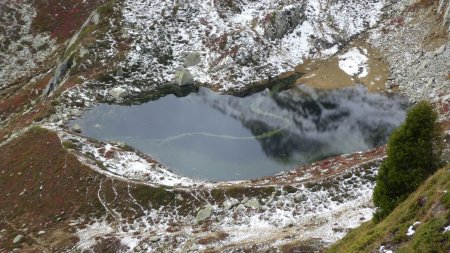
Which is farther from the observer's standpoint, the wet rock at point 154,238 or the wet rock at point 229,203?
the wet rock at point 229,203

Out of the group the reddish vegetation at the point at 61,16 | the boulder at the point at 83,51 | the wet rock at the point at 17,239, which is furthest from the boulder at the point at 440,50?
the reddish vegetation at the point at 61,16

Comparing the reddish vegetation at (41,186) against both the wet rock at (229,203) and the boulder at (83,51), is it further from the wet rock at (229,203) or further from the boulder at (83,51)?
the boulder at (83,51)

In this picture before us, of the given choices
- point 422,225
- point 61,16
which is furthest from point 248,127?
point 61,16

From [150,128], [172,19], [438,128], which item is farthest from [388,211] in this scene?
[172,19]

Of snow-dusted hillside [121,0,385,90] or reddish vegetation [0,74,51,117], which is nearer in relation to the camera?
snow-dusted hillside [121,0,385,90]

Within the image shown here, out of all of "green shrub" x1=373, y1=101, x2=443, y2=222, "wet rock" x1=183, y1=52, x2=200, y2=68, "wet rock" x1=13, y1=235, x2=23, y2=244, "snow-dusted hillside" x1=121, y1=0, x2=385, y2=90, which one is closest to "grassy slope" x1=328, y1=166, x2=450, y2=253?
"green shrub" x1=373, y1=101, x2=443, y2=222

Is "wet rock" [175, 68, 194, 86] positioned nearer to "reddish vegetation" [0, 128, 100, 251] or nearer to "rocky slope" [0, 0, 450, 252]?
"rocky slope" [0, 0, 450, 252]

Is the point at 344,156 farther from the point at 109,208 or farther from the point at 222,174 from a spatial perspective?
the point at 109,208
